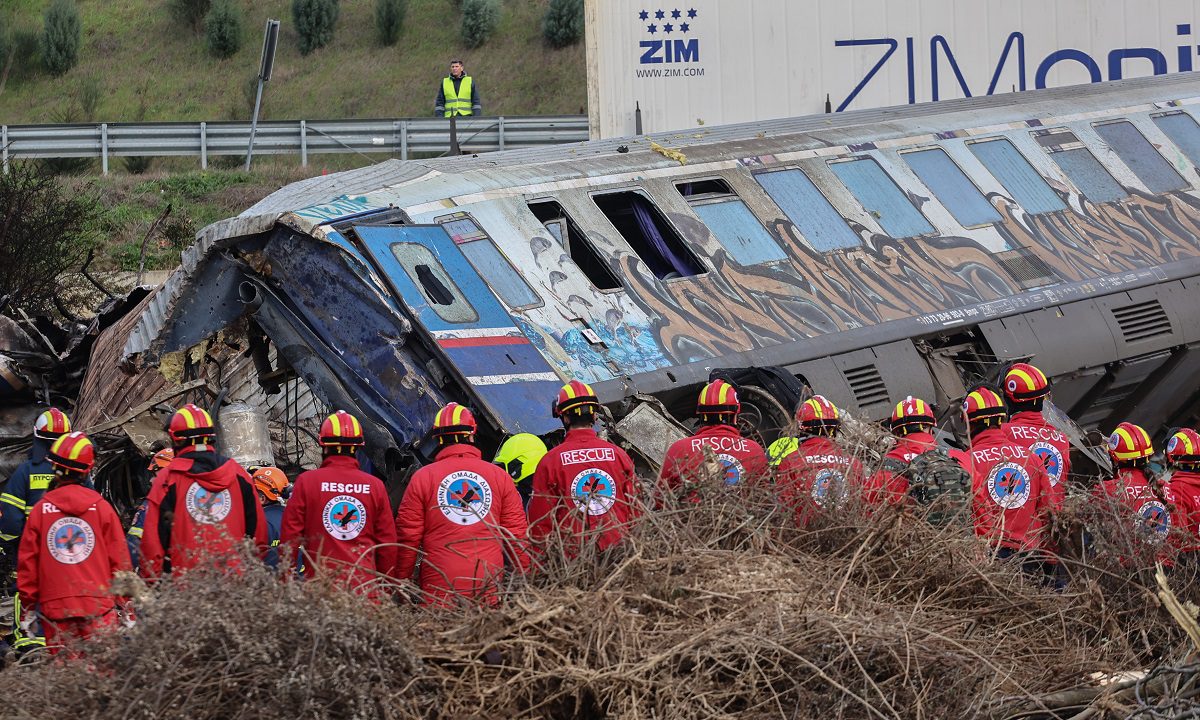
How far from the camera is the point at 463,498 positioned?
8742 millimetres

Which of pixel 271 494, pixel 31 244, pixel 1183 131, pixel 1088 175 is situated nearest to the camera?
pixel 271 494

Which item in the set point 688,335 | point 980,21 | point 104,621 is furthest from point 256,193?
point 104,621

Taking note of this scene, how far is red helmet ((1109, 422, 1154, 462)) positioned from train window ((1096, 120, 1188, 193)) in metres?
6.60

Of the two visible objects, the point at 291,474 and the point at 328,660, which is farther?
the point at 291,474

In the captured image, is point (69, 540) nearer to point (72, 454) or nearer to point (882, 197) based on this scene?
point (72, 454)

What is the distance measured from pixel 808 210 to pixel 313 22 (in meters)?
36.1

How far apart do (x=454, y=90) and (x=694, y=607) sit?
1793 cm

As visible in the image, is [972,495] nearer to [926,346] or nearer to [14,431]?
[926,346]

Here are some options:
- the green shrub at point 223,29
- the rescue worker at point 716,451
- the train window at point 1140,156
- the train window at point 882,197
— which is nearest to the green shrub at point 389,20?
the green shrub at point 223,29

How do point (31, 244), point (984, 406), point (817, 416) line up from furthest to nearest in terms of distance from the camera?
point (31, 244) < point (984, 406) < point (817, 416)

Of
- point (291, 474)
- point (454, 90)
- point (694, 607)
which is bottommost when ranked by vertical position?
point (291, 474)

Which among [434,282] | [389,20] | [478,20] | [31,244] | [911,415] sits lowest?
[911,415]

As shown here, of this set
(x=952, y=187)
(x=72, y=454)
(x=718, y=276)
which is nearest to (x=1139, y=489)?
(x=718, y=276)

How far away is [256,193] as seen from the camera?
2733cm
